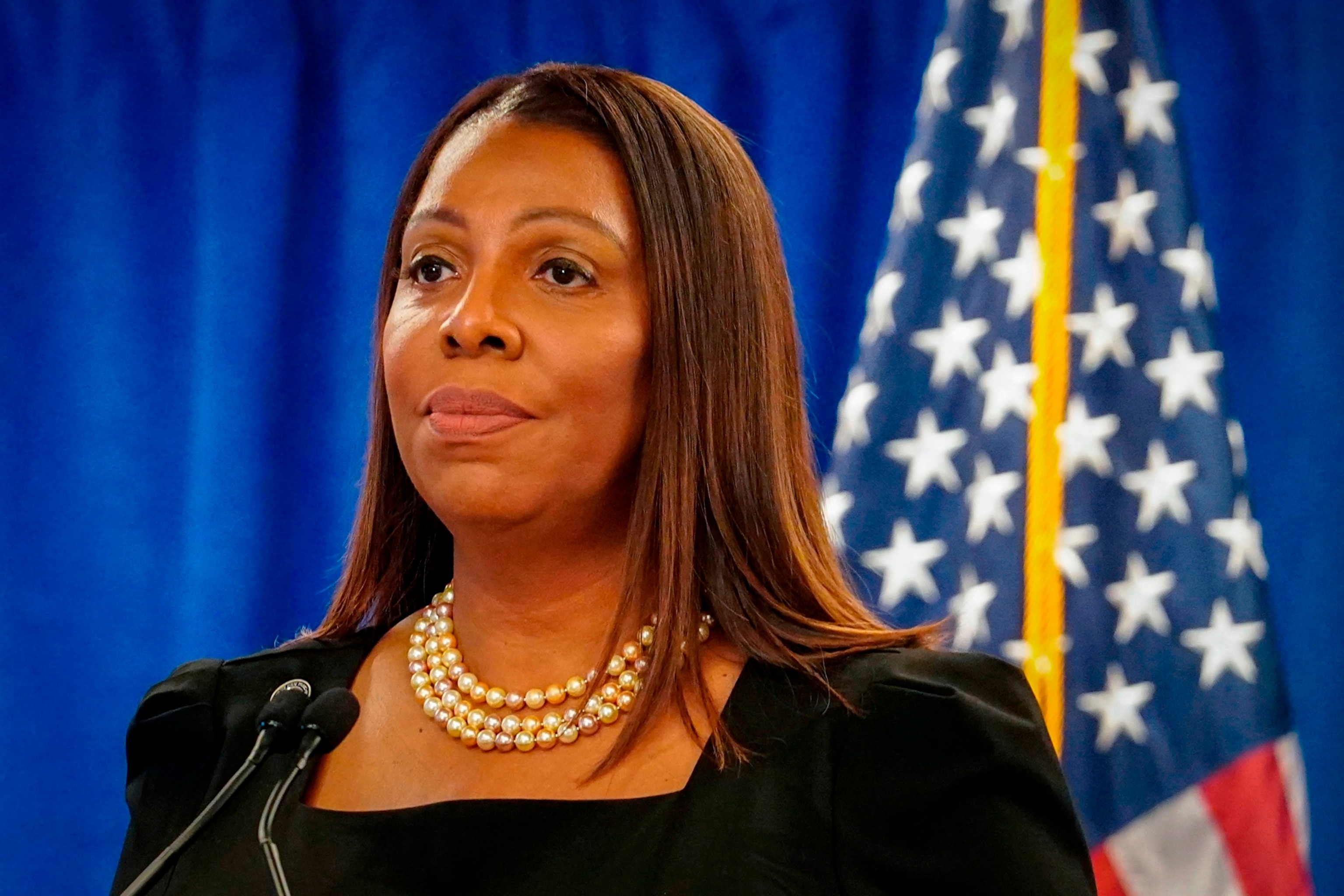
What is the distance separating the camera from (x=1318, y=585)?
7.51 ft

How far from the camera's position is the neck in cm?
149

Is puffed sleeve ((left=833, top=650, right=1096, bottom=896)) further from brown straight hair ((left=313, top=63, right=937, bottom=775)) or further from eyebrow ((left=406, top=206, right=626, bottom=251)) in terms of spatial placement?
eyebrow ((left=406, top=206, right=626, bottom=251))

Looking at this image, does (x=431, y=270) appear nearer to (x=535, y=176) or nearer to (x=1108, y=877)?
(x=535, y=176)

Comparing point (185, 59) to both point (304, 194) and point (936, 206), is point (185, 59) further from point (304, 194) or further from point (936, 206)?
point (936, 206)

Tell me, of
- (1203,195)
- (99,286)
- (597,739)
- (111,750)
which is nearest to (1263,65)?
(1203,195)

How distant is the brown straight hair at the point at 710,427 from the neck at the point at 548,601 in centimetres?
4

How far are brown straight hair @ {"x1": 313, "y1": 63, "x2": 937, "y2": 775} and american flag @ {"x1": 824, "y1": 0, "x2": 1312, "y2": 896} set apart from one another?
0.68 meters

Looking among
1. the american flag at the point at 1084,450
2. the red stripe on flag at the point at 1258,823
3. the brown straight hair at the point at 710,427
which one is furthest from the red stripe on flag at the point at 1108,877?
the brown straight hair at the point at 710,427

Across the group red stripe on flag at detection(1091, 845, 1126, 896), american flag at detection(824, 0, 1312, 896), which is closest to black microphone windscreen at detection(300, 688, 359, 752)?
american flag at detection(824, 0, 1312, 896)

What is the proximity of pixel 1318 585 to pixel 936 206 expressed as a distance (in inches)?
32.9

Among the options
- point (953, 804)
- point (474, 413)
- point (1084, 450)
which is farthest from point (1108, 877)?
point (474, 413)

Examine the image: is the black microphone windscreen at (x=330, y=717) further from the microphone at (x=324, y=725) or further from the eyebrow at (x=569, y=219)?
the eyebrow at (x=569, y=219)

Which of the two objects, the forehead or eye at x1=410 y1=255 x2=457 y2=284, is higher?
the forehead

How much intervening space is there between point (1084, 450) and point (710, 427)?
91cm
